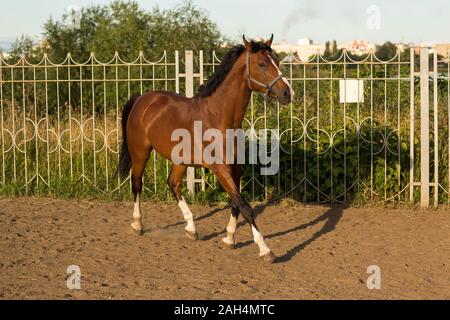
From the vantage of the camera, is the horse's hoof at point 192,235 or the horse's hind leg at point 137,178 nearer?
the horse's hoof at point 192,235

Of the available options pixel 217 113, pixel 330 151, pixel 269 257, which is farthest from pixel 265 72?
pixel 330 151

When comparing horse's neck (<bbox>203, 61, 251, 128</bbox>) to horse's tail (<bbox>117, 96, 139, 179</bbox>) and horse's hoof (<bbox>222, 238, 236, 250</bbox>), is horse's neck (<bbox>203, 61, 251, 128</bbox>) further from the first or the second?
horse's tail (<bbox>117, 96, 139, 179</bbox>)

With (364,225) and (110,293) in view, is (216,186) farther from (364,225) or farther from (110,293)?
(110,293)

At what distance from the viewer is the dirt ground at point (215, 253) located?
20.7 feet

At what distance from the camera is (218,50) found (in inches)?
819

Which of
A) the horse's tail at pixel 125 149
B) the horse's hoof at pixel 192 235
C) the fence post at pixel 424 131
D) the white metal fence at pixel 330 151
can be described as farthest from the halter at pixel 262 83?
the fence post at pixel 424 131

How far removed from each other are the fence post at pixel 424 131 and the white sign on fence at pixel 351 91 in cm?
87

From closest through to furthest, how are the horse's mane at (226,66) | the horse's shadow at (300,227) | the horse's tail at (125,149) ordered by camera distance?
the horse's mane at (226,66) → the horse's shadow at (300,227) → the horse's tail at (125,149)

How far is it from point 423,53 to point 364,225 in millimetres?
2779

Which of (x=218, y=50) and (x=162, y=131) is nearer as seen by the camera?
(x=162, y=131)

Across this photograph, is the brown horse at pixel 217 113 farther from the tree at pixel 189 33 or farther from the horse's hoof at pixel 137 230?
the tree at pixel 189 33

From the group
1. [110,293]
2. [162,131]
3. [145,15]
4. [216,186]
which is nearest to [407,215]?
[216,186]

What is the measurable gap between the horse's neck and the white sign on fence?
10.3ft

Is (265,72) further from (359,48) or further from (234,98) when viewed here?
(359,48)
